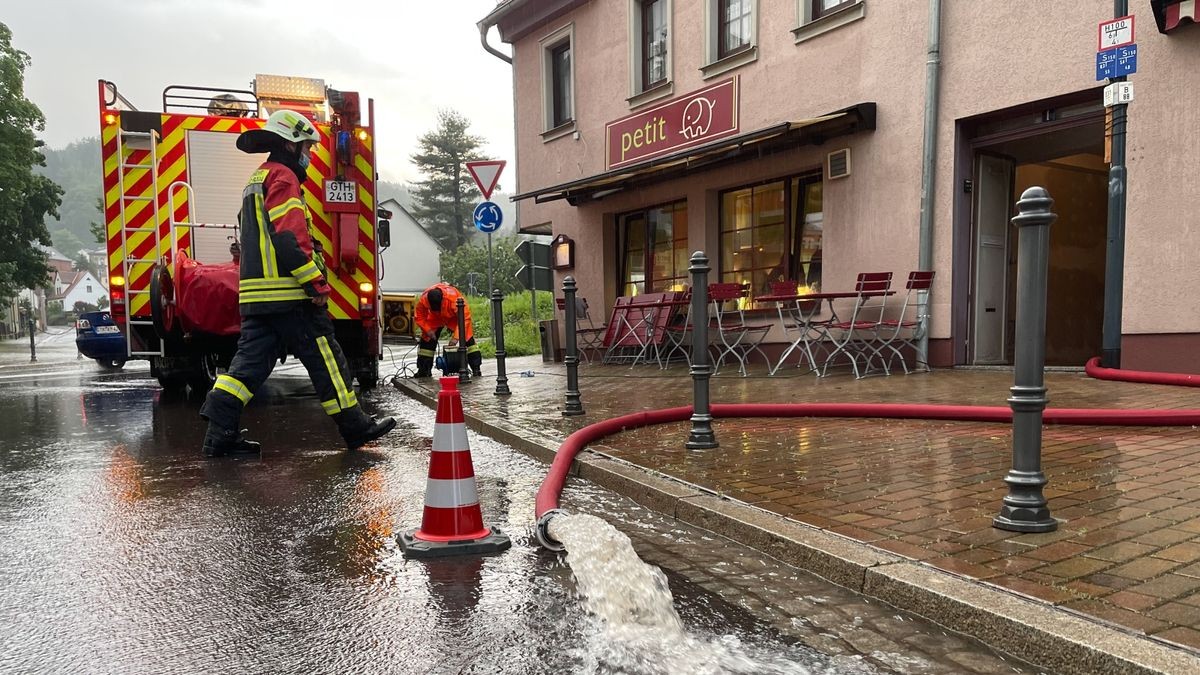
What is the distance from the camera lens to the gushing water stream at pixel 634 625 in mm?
2221

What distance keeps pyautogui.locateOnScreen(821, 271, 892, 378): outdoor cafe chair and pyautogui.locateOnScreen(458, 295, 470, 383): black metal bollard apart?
4.40 m

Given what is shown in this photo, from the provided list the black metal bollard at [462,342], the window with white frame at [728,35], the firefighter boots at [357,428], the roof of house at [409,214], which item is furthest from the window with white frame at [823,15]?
the roof of house at [409,214]

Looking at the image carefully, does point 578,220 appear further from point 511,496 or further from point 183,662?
point 183,662

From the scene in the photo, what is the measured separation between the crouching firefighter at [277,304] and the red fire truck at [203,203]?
109 inches

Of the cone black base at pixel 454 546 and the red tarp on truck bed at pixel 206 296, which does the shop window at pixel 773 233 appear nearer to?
the red tarp on truck bed at pixel 206 296

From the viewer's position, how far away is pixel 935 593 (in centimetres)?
251

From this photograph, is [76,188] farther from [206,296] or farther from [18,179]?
[206,296]

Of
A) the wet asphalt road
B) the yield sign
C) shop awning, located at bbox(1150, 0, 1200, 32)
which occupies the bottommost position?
the wet asphalt road

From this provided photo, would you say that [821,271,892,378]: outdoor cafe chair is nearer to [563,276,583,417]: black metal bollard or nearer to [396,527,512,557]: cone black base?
[563,276,583,417]: black metal bollard

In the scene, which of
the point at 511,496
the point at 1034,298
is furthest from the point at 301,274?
the point at 1034,298

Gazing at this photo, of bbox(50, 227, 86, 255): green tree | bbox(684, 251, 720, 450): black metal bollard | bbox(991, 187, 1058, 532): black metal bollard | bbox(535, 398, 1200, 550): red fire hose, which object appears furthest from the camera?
bbox(50, 227, 86, 255): green tree

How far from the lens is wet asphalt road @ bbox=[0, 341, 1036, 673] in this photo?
90.4 inches

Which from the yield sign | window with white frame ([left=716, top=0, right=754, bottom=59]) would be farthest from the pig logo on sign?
the yield sign

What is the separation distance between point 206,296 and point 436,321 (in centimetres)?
358
